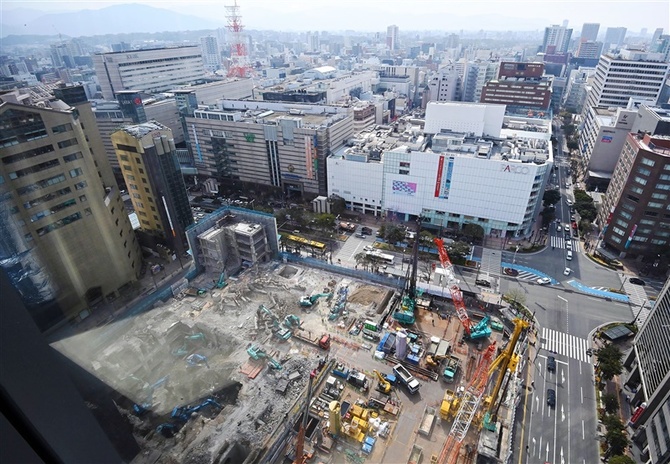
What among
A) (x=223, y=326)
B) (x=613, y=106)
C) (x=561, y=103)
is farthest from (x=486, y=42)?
(x=223, y=326)

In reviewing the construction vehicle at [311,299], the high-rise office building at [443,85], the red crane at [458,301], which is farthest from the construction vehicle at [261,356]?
the high-rise office building at [443,85]

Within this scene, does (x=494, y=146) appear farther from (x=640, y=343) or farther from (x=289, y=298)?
(x=289, y=298)

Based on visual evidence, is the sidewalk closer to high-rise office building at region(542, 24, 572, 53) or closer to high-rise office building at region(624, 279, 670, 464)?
high-rise office building at region(624, 279, 670, 464)

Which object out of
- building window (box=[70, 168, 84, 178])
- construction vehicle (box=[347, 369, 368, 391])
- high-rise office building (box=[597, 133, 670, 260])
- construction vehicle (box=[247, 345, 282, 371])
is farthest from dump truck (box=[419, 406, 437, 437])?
high-rise office building (box=[597, 133, 670, 260])

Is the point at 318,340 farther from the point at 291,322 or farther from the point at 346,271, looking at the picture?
the point at 346,271

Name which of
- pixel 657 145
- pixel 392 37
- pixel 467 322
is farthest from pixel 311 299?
pixel 392 37
